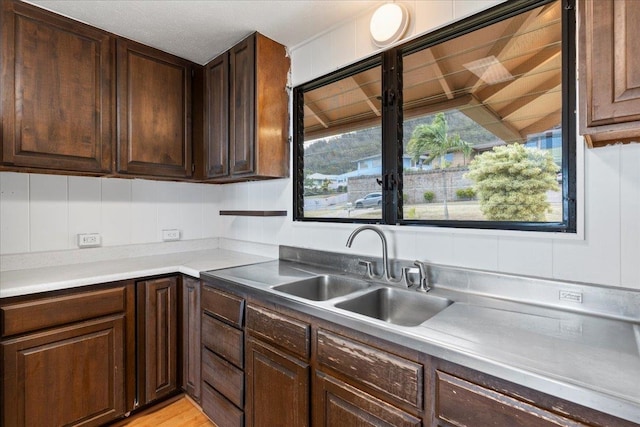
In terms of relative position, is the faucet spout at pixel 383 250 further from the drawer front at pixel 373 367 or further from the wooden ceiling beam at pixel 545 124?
the wooden ceiling beam at pixel 545 124

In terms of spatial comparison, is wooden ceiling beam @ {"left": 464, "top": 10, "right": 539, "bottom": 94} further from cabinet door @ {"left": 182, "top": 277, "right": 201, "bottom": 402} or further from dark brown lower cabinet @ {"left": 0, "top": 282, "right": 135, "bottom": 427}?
dark brown lower cabinet @ {"left": 0, "top": 282, "right": 135, "bottom": 427}

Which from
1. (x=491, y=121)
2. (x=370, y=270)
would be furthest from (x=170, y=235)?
(x=491, y=121)

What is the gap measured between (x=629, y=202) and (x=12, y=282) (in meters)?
2.64

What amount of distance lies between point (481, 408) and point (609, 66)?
0.94 meters

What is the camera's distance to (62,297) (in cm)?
158

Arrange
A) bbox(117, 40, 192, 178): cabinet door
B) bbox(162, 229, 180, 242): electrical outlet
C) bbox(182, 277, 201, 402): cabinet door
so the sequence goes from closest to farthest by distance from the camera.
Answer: bbox(182, 277, 201, 402): cabinet door → bbox(117, 40, 192, 178): cabinet door → bbox(162, 229, 180, 242): electrical outlet

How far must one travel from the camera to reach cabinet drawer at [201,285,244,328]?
156 centimetres

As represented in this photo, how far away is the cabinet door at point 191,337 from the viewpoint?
6.17ft

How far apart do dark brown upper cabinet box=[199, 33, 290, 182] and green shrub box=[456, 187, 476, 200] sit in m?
1.14

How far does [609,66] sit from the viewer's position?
0.81 m

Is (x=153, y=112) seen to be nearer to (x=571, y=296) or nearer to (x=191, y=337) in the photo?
(x=191, y=337)

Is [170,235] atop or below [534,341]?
atop

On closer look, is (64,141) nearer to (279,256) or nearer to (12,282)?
(12,282)

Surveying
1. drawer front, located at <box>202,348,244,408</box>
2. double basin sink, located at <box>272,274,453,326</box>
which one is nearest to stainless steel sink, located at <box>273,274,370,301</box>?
double basin sink, located at <box>272,274,453,326</box>
